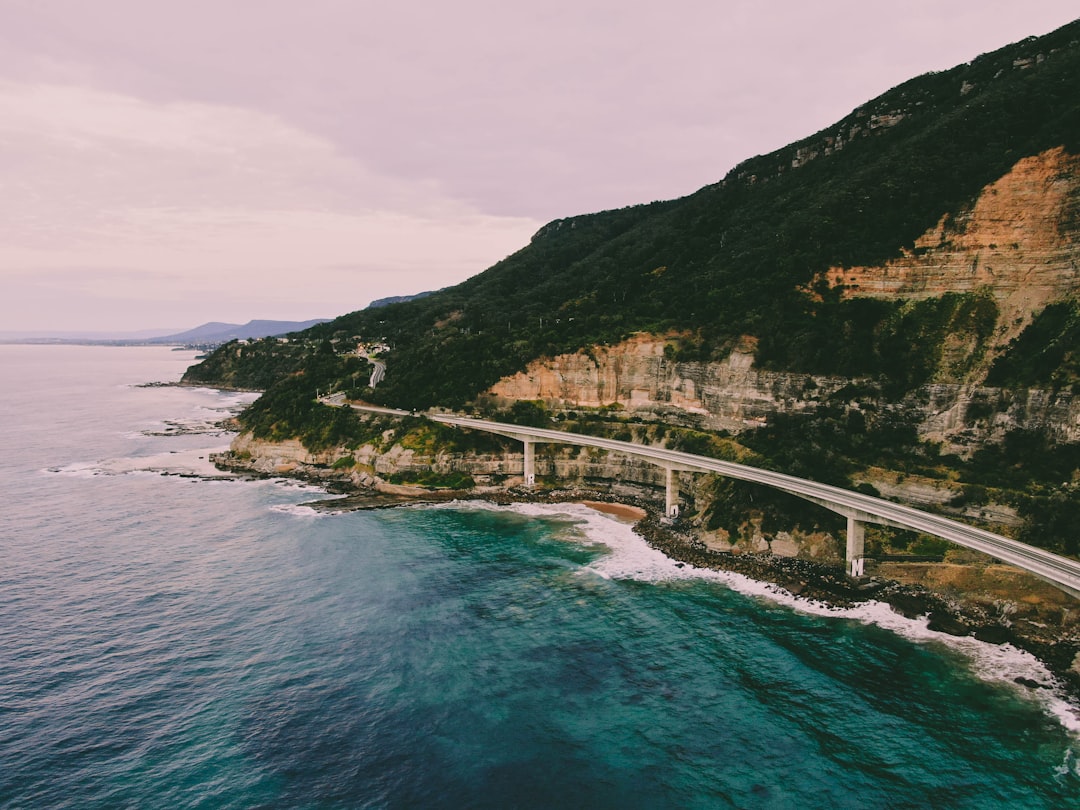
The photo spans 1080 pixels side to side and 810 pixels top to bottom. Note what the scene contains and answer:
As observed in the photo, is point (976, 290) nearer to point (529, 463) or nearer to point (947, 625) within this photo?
point (947, 625)

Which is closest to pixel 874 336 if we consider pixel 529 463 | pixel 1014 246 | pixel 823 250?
pixel 1014 246

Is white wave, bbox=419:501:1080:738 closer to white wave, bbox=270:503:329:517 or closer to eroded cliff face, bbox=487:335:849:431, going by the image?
eroded cliff face, bbox=487:335:849:431

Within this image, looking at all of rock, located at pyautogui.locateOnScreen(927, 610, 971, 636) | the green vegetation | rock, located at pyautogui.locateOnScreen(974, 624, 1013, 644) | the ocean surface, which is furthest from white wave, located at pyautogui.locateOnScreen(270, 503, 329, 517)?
the green vegetation

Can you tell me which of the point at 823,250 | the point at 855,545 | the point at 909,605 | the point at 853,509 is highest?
the point at 823,250

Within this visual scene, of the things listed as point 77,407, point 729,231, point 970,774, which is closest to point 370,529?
point 970,774

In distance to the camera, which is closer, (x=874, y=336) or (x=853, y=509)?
(x=853, y=509)

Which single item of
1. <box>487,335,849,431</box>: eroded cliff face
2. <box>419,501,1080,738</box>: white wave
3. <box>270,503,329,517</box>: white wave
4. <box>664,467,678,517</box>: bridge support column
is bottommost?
<box>419,501,1080,738</box>: white wave

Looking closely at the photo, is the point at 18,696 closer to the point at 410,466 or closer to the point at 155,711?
the point at 155,711
